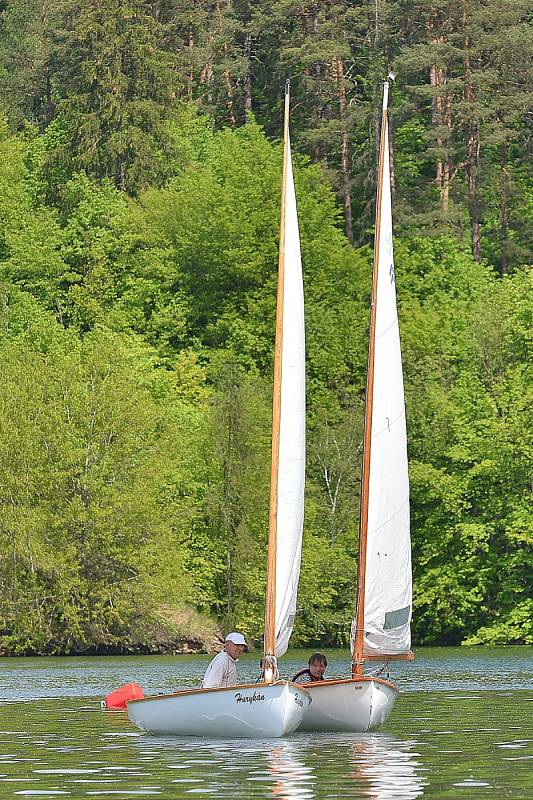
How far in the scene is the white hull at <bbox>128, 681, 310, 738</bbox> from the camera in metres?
26.5

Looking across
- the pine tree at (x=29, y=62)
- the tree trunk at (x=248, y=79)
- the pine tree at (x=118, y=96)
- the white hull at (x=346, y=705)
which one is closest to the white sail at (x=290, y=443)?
the white hull at (x=346, y=705)

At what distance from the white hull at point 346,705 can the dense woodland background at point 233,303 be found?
3829cm

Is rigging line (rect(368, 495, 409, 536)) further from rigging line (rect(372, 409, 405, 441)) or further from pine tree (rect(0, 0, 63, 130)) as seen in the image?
pine tree (rect(0, 0, 63, 130))

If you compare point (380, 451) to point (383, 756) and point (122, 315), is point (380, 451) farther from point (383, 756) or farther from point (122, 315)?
point (122, 315)

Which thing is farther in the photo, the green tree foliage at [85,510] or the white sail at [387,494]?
the green tree foliage at [85,510]

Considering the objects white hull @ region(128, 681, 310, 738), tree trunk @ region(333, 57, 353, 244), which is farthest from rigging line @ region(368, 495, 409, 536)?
tree trunk @ region(333, 57, 353, 244)

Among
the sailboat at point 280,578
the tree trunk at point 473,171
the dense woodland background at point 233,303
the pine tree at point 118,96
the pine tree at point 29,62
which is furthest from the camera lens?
the pine tree at point 29,62

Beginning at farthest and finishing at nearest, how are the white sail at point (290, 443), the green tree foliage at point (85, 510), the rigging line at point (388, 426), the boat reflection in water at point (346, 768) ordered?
the green tree foliage at point (85, 510) < the rigging line at point (388, 426) < the white sail at point (290, 443) < the boat reflection in water at point (346, 768)

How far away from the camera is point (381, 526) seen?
1205 inches

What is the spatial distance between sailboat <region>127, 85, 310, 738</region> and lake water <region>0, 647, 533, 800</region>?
32 cm

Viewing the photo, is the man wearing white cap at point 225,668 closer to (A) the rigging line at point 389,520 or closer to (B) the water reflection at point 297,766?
(B) the water reflection at point 297,766

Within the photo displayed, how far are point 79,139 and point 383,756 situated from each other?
7177 centimetres

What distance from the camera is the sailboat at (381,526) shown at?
2930 centimetres

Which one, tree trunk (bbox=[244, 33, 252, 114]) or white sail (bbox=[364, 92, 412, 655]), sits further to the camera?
tree trunk (bbox=[244, 33, 252, 114])
